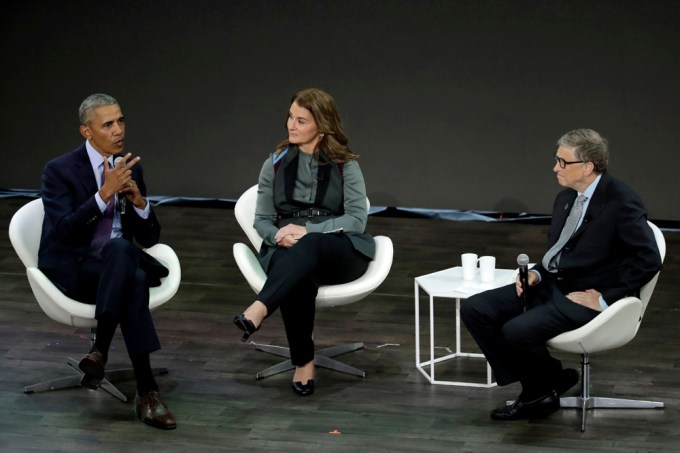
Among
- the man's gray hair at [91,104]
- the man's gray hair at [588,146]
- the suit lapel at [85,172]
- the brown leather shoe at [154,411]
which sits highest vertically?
the man's gray hair at [91,104]

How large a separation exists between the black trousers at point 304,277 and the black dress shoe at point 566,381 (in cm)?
96

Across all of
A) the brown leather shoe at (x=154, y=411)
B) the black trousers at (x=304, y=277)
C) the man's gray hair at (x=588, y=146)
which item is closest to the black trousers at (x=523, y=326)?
the man's gray hair at (x=588, y=146)

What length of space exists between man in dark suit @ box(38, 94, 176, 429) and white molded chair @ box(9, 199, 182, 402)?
63mm

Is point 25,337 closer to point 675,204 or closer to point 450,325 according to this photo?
point 450,325

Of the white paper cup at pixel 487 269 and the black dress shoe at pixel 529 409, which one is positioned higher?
the white paper cup at pixel 487 269

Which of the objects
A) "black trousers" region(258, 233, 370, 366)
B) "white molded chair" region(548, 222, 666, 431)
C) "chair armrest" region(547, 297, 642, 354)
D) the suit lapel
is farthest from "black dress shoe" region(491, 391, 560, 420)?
the suit lapel

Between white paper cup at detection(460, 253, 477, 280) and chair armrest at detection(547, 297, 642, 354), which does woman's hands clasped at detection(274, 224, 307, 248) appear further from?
chair armrest at detection(547, 297, 642, 354)

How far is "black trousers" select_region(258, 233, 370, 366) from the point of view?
465 centimetres

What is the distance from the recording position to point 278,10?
26.7 feet

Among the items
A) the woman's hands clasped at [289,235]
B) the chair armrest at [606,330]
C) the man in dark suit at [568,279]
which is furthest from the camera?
the woman's hands clasped at [289,235]

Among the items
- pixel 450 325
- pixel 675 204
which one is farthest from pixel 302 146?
pixel 675 204

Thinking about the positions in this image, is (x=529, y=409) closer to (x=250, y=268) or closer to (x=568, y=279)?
(x=568, y=279)

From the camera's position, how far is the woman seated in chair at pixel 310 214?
4793 millimetres

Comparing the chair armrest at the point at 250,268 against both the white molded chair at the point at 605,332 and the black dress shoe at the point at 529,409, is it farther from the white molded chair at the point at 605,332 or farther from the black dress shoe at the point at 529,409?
the white molded chair at the point at 605,332
